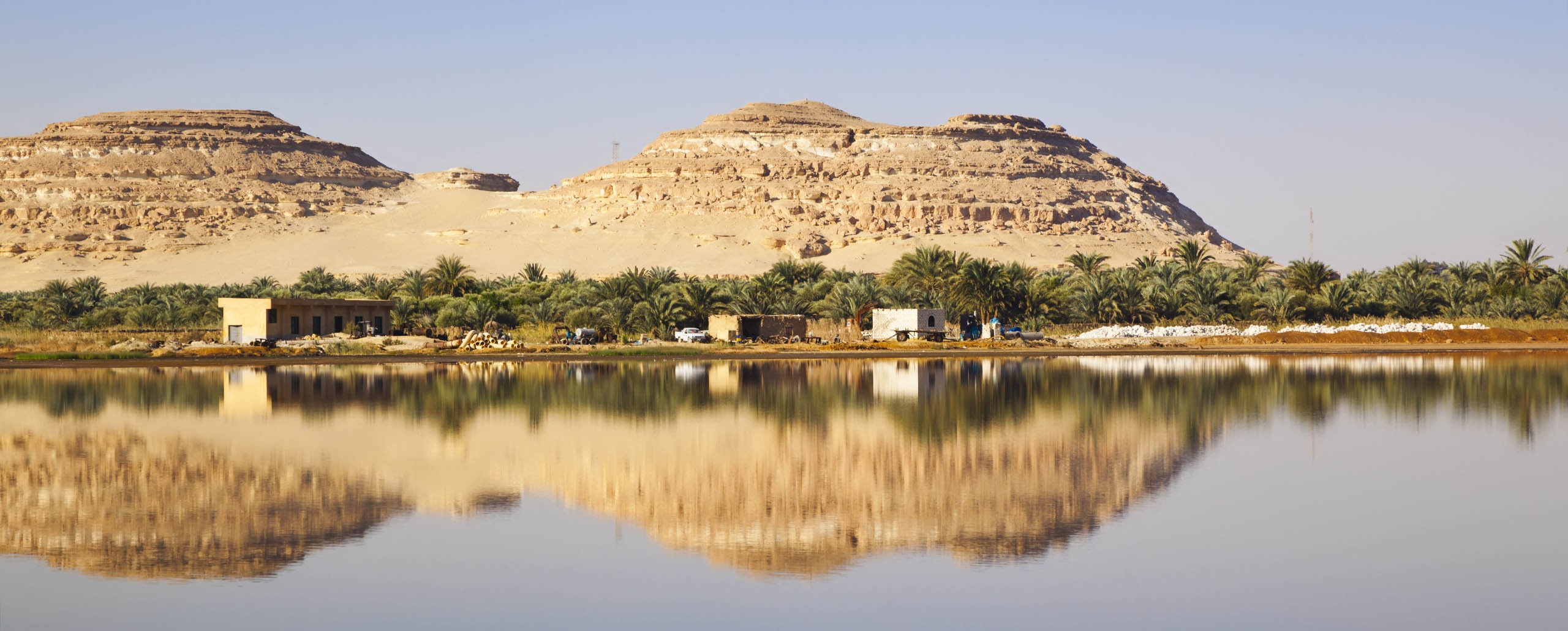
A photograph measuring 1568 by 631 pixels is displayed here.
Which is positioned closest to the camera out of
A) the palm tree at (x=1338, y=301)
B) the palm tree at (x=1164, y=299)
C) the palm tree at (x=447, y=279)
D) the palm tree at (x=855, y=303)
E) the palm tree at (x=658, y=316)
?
the palm tree at (x=658, y=316)

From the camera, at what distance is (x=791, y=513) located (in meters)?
15.0

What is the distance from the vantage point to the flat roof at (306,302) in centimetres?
5488

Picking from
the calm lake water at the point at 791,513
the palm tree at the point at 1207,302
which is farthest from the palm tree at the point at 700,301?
the calm lake water at the point at 791,513

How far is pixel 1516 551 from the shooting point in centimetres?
1291

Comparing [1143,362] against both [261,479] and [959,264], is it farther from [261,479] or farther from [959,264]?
[261,479]

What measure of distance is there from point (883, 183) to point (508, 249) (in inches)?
1526

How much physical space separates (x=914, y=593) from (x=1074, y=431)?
11.4 meters

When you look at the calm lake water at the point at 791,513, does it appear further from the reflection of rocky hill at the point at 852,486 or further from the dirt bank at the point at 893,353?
the dirt bank at the point at 893,353

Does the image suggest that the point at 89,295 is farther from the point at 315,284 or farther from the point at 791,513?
the point at 791,513

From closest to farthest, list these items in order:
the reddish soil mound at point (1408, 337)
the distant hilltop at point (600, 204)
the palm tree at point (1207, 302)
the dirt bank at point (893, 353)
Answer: the dirt bank at point (893, 353) → the reddish soil mound at point (1408, 337) → the palm tree at point (1207, 302) → the distant hilltop at point (600, 204)

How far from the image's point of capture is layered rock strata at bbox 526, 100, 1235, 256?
14425 cm

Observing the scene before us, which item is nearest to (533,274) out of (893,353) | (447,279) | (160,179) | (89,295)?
(447,279)

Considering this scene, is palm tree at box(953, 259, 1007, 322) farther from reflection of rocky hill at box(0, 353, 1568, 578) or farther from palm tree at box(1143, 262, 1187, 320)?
reflection of rocky hill at box(0, 353, 1568, 578)

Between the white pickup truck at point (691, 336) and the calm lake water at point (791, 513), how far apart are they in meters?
26.7
